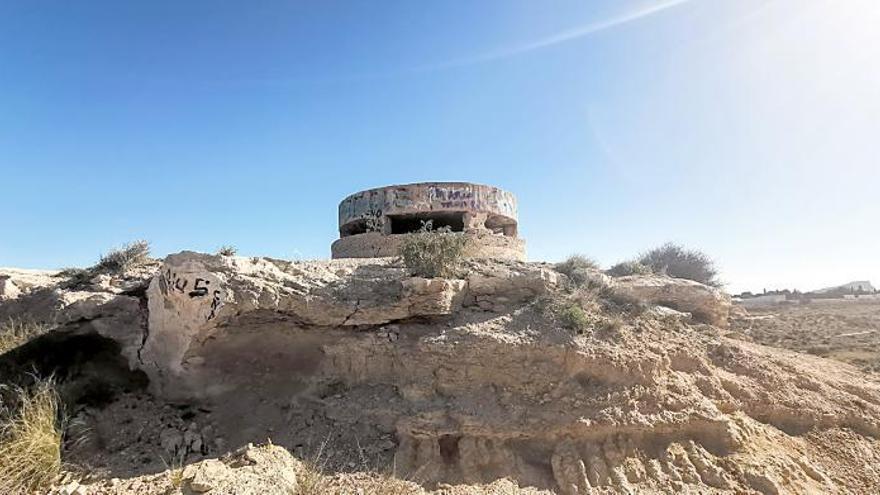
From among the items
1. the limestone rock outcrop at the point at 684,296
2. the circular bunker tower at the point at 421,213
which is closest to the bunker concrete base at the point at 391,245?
the circular bunker tower at the point at 421,213

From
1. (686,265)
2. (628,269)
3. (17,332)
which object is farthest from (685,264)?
(17,332)

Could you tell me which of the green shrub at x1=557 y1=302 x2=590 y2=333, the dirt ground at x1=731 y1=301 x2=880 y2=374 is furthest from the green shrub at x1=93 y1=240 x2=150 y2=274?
the dirt ground at x1=731 y1=301 x2=880 y2=374

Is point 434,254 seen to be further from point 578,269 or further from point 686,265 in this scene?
point 686,265

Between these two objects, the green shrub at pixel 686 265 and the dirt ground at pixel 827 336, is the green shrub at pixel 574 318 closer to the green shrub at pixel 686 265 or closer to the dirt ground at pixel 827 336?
the dirt ground at pixel 827 336

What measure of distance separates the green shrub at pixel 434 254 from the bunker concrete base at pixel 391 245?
3.26 meters

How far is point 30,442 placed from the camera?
358 centimetres

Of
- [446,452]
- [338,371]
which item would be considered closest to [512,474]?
[446,452]

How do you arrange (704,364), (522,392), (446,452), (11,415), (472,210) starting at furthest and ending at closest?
(472,210)
(704,364)
(522,392)
(446,452)
(11,415)

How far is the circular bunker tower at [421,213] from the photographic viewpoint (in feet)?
32.5

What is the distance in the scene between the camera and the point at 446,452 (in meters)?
4.53

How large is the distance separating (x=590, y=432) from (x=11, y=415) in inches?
193

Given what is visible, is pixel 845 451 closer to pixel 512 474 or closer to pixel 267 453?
pixel 512 474

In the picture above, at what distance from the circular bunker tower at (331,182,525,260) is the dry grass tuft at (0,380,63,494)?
245 inches

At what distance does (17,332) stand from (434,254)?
4468 millimetres
